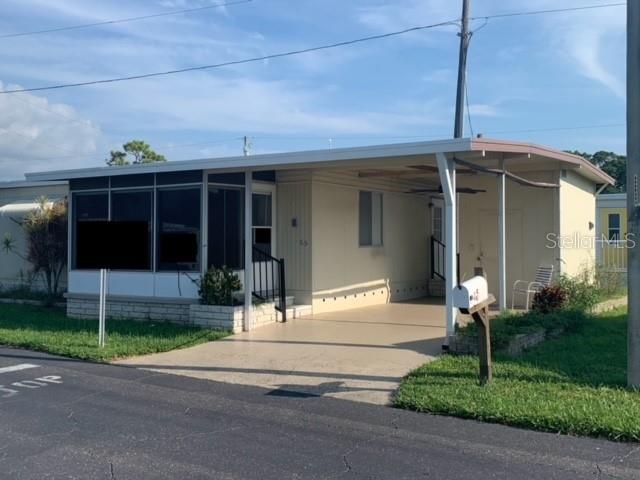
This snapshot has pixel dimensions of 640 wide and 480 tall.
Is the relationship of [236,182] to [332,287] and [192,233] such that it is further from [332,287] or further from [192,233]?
[332,287]

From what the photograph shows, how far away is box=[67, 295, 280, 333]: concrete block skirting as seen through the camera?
36.9 feet

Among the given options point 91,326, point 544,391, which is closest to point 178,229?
point 91,326

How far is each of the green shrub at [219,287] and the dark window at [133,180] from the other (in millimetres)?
2220

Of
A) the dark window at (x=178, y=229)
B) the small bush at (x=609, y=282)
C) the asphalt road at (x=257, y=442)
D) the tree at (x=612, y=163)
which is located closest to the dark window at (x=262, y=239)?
the dark window at (x=178, y=229)

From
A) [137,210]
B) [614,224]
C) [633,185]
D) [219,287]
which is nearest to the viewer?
[633,185]

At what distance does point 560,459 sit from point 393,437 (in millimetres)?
1346

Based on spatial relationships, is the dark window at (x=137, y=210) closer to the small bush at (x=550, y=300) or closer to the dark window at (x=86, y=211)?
the dark window at (x=86, y=211)

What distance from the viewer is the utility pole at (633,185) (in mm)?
6902

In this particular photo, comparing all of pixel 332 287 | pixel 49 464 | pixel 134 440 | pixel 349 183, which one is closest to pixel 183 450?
pixel 134 440

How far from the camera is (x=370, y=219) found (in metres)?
15.0

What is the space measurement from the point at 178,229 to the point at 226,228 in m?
0.89

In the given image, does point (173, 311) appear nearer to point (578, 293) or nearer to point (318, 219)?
point (318, 219)

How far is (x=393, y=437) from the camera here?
5680 millimetres

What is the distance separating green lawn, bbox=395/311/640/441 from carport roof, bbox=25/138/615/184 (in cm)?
283
